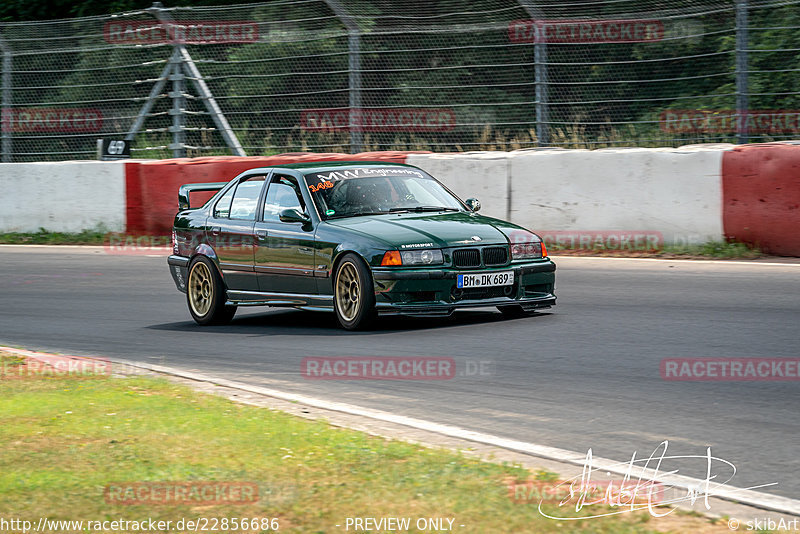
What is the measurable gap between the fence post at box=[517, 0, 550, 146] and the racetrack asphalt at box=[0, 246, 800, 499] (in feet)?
10.7

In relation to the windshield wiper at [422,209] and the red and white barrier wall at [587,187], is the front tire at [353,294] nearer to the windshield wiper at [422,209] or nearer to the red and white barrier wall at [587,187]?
the windshield wiper at [422,209]

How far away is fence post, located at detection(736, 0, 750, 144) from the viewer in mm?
15531

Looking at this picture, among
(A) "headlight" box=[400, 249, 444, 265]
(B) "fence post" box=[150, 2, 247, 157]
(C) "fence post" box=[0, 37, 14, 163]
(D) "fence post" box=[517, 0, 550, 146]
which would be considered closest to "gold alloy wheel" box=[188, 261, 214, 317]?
(A) "headlight" box=[400, 249, 444, 265]

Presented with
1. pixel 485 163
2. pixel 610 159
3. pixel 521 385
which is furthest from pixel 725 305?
pixel 485 163

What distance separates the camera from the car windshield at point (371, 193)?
10.7 meters

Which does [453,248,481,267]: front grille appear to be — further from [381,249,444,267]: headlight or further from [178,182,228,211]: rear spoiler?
[178,182,228,211]: rear spoiler

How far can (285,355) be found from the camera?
9.09 metres

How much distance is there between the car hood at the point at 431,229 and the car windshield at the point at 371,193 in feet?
0.57

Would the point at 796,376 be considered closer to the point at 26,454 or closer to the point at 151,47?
the point at 26,454

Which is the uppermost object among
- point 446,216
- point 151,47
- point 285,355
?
point 151,47

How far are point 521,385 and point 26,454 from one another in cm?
303

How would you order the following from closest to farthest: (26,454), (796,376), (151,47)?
(26,454) → (796,376) → (151,47)

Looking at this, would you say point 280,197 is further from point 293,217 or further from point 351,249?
point 351,249

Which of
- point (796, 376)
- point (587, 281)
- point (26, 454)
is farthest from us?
point (587, 281)
